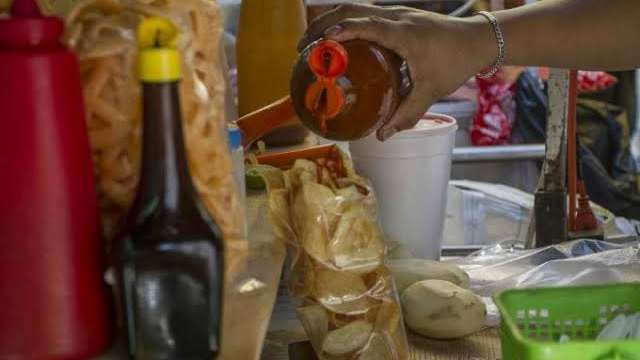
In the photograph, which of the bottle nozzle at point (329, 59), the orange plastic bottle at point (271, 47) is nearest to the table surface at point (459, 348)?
the bottle nozzle at point (329, 59)

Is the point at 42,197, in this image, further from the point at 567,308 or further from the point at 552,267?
the point at 552,267

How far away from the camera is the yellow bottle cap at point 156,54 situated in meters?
0.60

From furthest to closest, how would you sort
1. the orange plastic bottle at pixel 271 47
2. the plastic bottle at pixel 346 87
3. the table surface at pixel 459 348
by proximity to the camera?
the orange plastic bottle at pixel 271 47 < the table surface at pixel 459 348 < the plastic bottle at pixel 346 87

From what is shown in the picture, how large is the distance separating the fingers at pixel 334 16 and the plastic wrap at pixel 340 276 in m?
0.21

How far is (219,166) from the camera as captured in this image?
0.74 m

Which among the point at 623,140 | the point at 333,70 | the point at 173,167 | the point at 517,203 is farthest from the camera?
the point at 623,140

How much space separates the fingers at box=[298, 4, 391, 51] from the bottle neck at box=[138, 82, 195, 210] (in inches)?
21.5

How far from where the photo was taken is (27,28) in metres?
0.61

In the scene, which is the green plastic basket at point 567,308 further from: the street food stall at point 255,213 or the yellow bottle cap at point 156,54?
the yellow bottle cap at point 156,54

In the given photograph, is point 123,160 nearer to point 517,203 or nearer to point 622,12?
point 622,12

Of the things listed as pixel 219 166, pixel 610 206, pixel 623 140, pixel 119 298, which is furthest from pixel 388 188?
pixel 623 140

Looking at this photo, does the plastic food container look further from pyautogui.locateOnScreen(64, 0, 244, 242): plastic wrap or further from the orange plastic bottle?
pyautogui.locateOnScreen(64, 0, 244, 242): plastic wrap

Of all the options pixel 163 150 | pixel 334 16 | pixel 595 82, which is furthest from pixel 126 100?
pixel 595 82

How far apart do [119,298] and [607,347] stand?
38cm
